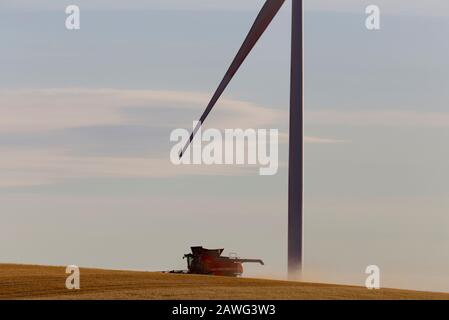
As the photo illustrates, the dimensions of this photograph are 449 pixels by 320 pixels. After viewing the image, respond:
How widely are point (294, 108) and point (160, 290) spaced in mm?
11993

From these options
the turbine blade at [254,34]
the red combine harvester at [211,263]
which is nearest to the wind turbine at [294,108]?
the turbine blade at [254,34]

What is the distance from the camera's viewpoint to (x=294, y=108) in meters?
47.1

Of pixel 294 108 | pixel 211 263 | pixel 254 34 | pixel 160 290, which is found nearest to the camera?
pixel 160 290

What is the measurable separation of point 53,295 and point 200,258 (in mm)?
32886

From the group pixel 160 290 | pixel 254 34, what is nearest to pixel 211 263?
pixel 254 34

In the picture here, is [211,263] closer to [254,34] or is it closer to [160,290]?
[254,34]

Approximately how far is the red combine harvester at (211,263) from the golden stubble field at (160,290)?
19.7 metres

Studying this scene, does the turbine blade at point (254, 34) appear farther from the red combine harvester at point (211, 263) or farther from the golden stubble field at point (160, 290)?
the red combine harvester at point (211, 263)

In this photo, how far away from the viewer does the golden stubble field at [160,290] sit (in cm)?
3938

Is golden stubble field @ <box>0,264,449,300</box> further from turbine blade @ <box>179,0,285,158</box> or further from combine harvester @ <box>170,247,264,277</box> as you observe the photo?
combine harvester @ <box>170,247,264,277</box>

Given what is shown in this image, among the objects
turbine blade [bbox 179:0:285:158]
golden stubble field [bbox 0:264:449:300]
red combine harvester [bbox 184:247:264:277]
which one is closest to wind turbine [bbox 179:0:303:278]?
turbine blade [bbox 179:0:285:158]

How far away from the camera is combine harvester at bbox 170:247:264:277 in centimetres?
7325
